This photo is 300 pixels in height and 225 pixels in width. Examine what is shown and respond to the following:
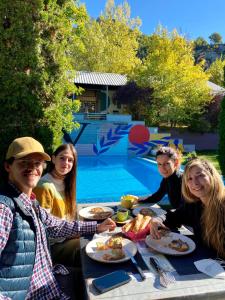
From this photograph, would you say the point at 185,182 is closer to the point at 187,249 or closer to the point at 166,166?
the point at 187,249

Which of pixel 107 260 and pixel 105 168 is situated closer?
pixel 107 260

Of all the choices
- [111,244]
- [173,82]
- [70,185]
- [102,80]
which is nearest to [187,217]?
[111,244]

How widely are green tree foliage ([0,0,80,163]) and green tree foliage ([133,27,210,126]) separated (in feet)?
44.1

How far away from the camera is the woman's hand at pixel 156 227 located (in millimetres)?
2128

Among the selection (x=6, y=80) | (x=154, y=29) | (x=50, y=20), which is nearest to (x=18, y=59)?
(x=6, y=80)

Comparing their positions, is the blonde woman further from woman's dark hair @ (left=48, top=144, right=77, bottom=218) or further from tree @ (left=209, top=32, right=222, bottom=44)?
tree @ (left=209, top=32, right=222, bottom=44)

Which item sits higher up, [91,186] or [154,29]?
[154,29]

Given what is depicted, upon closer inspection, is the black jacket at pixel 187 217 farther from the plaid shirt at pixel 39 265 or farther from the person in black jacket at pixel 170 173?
the plaid shirt at pixel 39 265

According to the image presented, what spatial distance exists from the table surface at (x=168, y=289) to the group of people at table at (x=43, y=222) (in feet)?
1.24

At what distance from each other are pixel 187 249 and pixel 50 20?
3689 mm

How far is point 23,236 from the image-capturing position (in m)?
1.64

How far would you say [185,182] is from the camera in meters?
2.28

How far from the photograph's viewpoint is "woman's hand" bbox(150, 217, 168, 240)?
6.98ft

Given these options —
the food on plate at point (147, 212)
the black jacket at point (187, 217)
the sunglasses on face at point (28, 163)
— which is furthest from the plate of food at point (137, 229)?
the sunglasses on face at point (28, 163)
